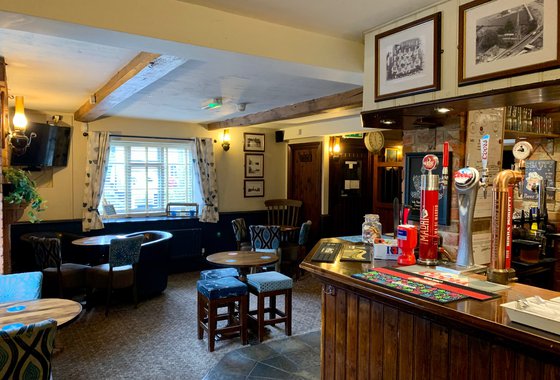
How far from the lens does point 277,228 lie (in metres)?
5.67

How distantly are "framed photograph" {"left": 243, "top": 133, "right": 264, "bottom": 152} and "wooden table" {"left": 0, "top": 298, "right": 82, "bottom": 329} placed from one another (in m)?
4.99

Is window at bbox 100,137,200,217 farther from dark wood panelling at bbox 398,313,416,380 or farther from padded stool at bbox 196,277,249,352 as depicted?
dark wood panelling at bbox 398,313,416,380

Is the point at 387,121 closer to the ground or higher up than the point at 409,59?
closer to the ground

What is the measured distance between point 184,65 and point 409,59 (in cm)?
175

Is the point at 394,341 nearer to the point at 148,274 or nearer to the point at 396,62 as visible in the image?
the point at 396,62

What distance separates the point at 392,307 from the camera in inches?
72.9

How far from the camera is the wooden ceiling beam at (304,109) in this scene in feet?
13.2

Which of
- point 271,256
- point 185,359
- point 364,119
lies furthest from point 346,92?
point 185,359

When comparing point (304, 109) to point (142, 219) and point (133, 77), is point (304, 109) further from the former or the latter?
point (142, 219)

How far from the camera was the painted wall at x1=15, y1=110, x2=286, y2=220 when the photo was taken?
18.8 feet

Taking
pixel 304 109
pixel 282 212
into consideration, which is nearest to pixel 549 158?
pixel 304 109

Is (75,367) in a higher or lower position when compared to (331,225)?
lower

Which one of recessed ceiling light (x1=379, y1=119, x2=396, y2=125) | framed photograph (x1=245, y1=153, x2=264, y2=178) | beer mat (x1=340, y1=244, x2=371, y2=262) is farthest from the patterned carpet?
framed photograph (x1=245, y1=153, x2=264, y2=178)

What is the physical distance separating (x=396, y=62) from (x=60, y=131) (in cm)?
486
